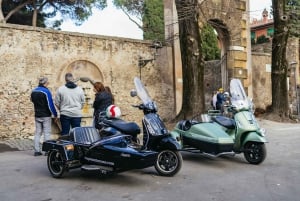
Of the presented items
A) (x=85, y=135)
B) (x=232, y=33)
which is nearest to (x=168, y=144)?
(x=85, y=135)

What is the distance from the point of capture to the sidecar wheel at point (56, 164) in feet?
21.3

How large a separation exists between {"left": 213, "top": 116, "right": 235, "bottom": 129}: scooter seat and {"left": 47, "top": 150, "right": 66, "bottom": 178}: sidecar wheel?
131 inches

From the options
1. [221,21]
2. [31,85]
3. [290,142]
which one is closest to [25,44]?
[31,85]

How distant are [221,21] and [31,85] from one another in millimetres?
10114

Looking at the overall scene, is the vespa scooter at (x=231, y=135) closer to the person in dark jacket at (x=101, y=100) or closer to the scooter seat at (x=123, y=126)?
the scooter seat at (x=123, y=126)

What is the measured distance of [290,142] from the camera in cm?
1087

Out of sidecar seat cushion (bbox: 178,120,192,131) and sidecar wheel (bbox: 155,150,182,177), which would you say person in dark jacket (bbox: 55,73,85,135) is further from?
sidecar wheel (bbox: 155,150,182,177)

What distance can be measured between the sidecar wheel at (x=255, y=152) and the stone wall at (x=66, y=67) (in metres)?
7.02

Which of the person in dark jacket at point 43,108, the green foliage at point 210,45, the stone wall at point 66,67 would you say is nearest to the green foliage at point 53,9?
the green foliage at point 210,45

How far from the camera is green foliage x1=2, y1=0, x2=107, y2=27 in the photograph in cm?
2669

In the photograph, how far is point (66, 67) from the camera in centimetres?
1388

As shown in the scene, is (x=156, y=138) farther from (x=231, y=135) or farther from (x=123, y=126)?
(x=231, y=135)

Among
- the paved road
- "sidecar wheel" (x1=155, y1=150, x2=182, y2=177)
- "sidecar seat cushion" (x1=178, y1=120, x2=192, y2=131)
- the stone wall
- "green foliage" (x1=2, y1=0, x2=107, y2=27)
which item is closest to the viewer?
the paved road

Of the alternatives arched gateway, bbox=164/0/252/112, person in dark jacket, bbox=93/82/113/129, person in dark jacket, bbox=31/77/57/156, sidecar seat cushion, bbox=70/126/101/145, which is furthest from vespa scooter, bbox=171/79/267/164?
arched gateway, bbox=164/0/252/112
